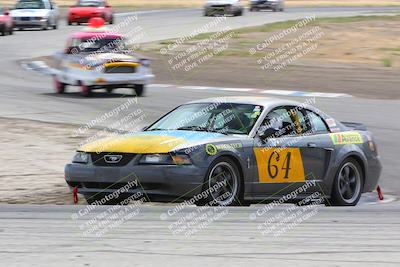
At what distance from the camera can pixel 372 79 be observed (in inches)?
1108

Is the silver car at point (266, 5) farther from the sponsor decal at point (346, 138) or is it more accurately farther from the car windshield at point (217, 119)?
the car windshield at point (217, 119)

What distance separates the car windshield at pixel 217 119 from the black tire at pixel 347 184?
4.24ft

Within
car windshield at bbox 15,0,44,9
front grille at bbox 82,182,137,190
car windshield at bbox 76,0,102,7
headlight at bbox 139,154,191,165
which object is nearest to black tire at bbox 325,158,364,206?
headlight at bbox 139,154,191,165

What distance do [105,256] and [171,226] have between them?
1504 mm

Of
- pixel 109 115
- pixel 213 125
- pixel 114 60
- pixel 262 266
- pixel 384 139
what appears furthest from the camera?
pixel 114 60

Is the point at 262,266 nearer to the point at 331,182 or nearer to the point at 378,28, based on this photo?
the point at 331,182

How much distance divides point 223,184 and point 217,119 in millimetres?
956

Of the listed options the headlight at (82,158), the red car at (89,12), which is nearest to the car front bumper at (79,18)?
the red car at (89,12)

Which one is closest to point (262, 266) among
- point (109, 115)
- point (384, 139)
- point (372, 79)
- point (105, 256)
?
point (105, 256)

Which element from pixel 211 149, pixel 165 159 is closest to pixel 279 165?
pixel 211 149

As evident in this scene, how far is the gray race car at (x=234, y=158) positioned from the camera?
10.7m

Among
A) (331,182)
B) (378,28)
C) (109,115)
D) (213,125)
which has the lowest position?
(378,28)

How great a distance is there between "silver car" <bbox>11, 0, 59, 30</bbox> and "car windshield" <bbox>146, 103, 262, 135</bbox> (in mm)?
34443

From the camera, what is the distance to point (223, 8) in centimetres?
5578
